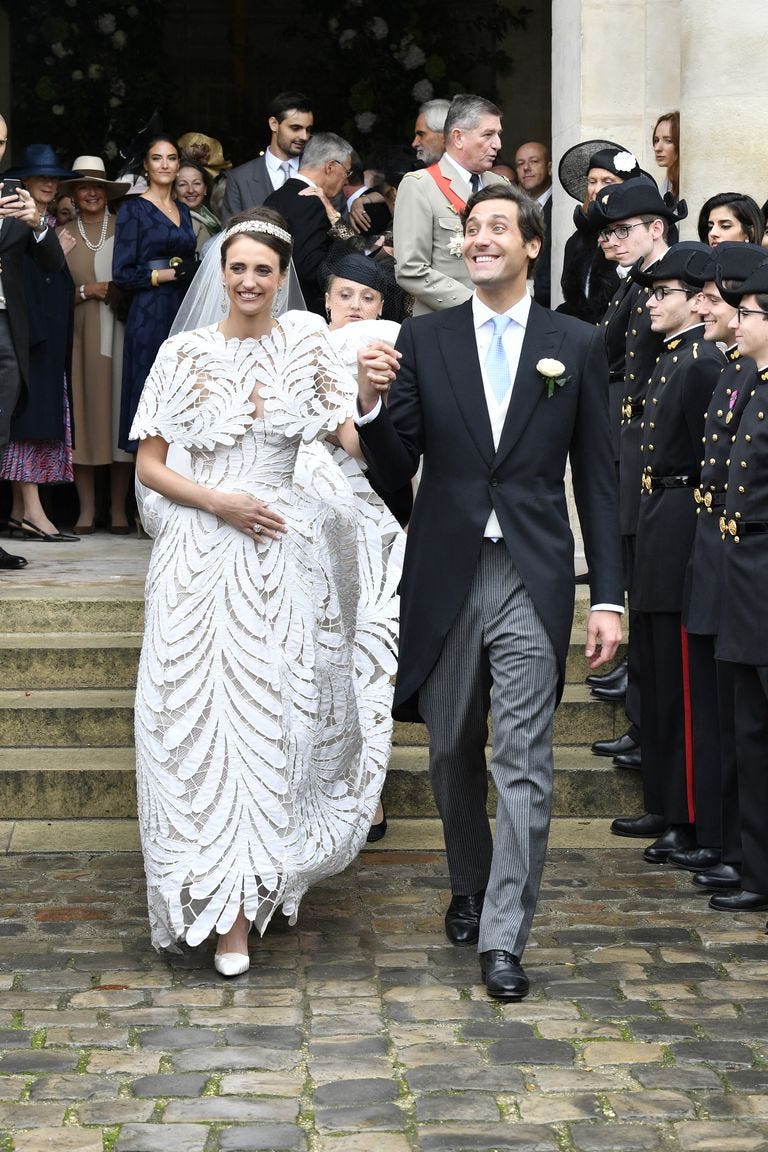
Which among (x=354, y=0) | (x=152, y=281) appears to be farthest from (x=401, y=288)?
(x=354, y=0)

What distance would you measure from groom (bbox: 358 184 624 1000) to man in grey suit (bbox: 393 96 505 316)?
2.89 metres

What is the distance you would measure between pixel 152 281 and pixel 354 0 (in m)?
4.47

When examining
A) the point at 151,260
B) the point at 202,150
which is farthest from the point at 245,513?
the point at 202,150

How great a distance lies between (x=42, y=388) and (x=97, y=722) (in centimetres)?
→ 334

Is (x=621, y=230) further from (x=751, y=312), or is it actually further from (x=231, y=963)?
(x=231, y=963)

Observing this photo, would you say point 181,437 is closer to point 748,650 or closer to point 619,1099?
point 748,650

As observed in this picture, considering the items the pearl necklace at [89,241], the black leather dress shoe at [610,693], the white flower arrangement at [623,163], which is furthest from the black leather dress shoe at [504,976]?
the pearl necklace at [89,241]

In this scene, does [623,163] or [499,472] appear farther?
[623,163]

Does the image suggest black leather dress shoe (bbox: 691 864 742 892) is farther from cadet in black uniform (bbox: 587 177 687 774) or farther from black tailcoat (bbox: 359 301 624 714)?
black tailcoat (bbox: 359 301 624 714)

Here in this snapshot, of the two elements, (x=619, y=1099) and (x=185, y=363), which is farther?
(x=185, y=363)

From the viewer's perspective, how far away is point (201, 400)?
5.55 metres

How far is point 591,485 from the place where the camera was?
17.3 ft

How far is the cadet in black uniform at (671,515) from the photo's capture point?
6.45 meters

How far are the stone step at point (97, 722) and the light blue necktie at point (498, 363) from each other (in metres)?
2.31
